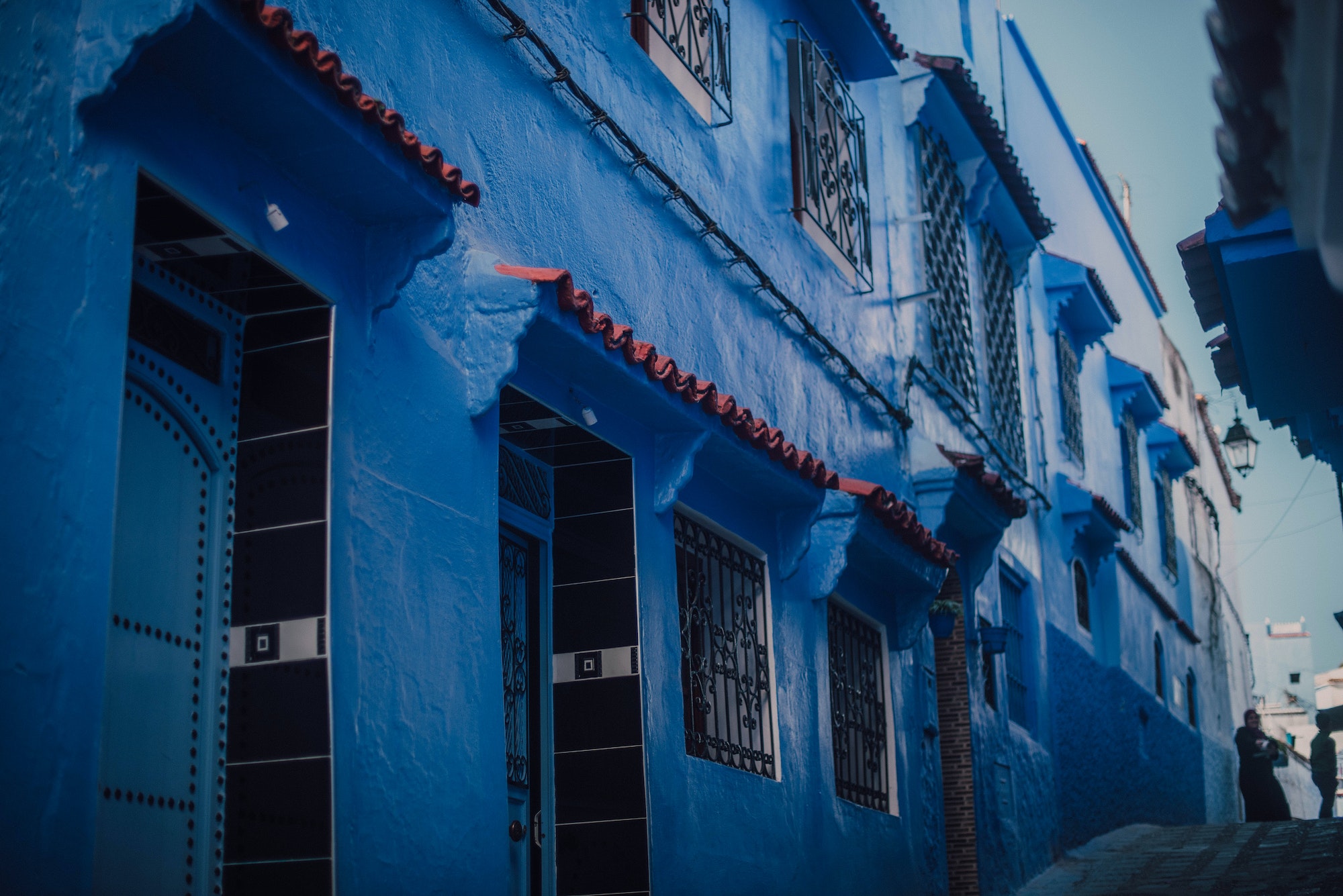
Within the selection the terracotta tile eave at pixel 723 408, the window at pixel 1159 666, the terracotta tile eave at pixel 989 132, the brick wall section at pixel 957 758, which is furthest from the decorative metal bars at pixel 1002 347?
the window at pixel 1159 666

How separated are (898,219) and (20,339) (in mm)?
9316

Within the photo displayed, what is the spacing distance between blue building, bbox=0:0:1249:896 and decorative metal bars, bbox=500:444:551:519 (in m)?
0.02

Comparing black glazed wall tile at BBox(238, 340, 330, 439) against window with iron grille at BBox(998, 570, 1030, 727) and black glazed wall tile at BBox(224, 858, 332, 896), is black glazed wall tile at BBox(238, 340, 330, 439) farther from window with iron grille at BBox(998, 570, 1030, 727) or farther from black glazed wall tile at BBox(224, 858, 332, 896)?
window with iron grille at BBox(998, 570, 1030, 727)

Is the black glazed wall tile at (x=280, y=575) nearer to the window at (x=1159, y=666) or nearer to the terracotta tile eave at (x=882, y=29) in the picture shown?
the terracotta tile eave at (x=882, y=29)

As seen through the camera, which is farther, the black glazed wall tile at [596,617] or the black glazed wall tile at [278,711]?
the black glazed wall tile at [596,617]

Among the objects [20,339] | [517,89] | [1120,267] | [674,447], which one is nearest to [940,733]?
[674,447]

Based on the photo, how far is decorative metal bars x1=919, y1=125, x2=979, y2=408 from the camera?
43.2ft

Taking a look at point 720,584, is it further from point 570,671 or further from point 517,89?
point 517,89

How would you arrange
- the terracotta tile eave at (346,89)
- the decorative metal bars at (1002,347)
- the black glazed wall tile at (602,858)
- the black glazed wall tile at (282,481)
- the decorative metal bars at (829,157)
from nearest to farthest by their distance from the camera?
the terracotta tile eave at (346,89)
the black glazed wall tile at (282,481)
the black glazed wall tile at (602,858)
the decorative metal bars at (829,157)
the decorative metal bars at (1002,347)

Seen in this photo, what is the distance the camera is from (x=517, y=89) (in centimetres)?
688

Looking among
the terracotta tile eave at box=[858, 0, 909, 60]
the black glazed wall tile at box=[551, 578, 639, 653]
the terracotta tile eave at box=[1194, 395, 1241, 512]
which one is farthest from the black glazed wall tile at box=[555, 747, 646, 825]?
the terracotta tile eave at box=[1194, 395, 1241, 512]

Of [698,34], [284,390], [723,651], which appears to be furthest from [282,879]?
[698,34]

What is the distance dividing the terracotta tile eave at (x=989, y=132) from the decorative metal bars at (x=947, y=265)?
0.37 m

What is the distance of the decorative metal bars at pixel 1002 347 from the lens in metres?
15.1
